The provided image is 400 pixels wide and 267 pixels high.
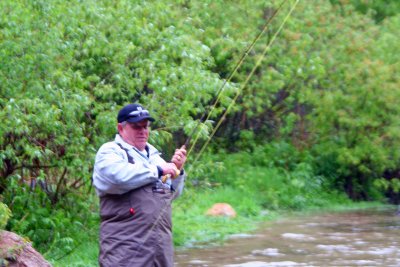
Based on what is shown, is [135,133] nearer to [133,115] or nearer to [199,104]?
[133,115]

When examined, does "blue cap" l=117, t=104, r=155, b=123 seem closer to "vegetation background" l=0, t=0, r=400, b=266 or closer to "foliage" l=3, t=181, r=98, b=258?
"vegetation background" l=0, t=0, r=400, b=266

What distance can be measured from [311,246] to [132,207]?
20.9 ft

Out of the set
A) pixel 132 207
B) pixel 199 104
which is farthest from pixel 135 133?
pixel 199 104

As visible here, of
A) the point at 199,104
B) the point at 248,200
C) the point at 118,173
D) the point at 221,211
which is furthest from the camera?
the point at 248,200

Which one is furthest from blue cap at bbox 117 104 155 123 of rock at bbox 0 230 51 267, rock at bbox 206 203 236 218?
rock at bbox 206 203 236 218

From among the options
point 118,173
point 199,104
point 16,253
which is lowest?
point 16,253

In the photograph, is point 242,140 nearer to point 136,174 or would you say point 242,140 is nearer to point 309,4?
point 309,4

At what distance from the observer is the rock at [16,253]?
20.4ft

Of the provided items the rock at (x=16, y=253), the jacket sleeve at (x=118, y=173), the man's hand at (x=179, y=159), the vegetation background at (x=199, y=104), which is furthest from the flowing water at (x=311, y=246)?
the jacket sleeve at (x=118, y=173)

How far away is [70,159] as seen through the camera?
9.15 m

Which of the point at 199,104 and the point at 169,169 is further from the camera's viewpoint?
the point at 199,104

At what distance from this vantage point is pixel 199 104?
1017 centimetres

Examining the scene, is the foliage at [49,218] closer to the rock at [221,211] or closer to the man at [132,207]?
the rock at [221,211]

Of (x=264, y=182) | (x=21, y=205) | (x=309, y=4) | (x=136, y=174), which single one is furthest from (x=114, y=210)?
(x=309, y=4)
